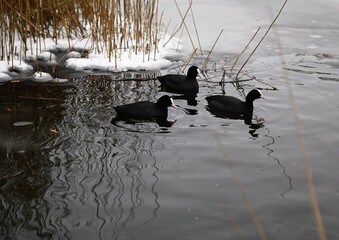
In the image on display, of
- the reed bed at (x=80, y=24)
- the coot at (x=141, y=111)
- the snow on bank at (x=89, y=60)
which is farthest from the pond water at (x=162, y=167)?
the reed bed at (x=80, y=24)

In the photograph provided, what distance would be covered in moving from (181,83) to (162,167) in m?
2.57

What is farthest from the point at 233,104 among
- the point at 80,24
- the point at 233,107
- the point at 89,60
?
the point at 80,24

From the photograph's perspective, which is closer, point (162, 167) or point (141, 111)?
point (162, 167)

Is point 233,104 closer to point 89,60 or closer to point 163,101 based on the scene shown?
point 163,101

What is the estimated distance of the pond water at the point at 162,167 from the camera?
3607 millimetres

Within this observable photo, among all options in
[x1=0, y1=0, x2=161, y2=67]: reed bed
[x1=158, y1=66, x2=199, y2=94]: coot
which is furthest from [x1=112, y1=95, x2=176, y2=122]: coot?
[x1=0, y1=0, x2=161, y2=67]: reed bed

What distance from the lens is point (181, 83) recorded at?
6.95 metres

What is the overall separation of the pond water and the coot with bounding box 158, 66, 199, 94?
19 centimetres

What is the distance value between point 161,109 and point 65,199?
2250mm

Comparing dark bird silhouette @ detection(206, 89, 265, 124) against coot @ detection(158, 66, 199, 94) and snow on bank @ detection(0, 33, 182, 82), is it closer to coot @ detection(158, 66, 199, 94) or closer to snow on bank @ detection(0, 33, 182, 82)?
coot @ detection(158, 66, 199, 94)

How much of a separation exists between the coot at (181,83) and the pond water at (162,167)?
190 mm

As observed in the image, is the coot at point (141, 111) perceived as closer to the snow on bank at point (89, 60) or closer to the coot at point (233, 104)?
the coot at point (233, 104)

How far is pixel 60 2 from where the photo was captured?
26.6ft

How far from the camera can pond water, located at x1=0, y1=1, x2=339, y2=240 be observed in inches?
142
